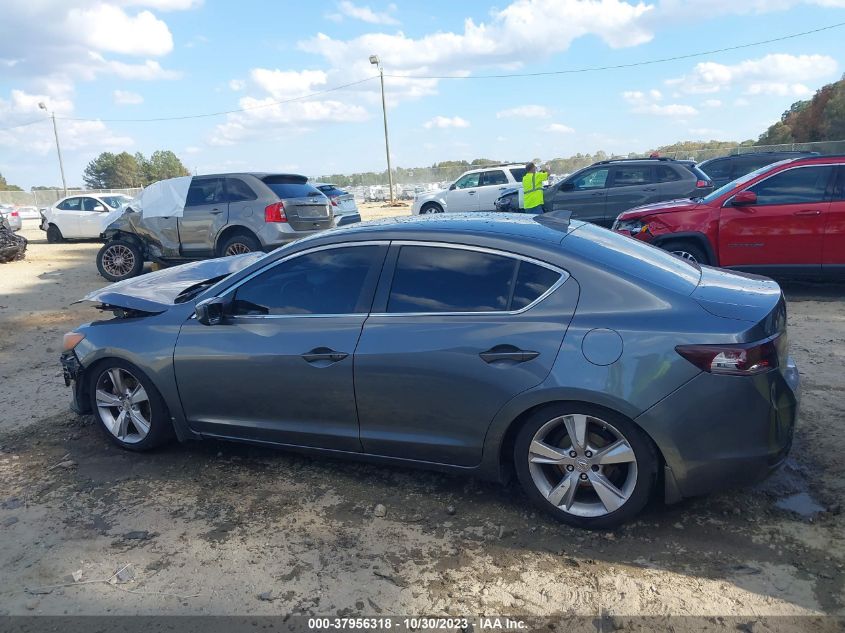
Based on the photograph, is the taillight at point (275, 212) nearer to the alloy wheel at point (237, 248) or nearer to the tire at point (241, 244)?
the tire at point (241, 244)

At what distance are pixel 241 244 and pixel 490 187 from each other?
34.4ft

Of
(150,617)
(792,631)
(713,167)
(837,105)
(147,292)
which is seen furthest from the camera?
(837,105)

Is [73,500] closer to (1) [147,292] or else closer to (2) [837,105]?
(1) [147,292]

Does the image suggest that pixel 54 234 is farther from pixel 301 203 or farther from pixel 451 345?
pixel 451 345

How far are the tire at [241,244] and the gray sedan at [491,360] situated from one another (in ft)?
20.9

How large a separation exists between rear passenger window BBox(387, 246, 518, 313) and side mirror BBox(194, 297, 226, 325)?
110 cm

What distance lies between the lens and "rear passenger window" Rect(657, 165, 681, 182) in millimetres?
12281

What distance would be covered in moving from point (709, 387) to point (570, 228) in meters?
1.32

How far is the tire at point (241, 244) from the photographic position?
10491mm

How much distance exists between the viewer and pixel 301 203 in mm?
10555

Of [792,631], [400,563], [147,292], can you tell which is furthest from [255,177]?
[792,631]

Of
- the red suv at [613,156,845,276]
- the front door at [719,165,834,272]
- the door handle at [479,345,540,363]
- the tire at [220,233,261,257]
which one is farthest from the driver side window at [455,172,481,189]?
the door handle at [479,345,540,363]

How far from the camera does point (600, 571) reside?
292cm

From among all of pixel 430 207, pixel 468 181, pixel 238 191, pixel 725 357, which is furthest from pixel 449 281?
pixel 430 207
